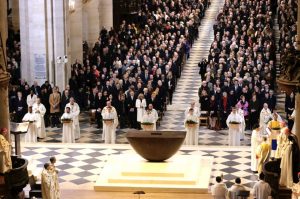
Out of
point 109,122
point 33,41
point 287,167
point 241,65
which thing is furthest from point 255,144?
point 33,41

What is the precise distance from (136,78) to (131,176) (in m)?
9.69

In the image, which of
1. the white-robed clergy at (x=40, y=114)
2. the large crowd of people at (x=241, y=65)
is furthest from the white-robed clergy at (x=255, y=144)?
the white-robed clergy at (x=40, y=114)

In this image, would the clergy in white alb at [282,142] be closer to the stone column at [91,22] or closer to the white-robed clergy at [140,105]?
the white-robed clergy at [140,105]

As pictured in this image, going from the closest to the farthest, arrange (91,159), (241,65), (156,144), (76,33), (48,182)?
(48,182), (156,144), (91,159), (241,65), (76,33)

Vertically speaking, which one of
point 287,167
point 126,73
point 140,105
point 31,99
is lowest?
point 287,167

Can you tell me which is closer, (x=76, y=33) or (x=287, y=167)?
(x=287, y=167)

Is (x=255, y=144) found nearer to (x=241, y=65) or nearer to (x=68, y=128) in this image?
(x=68, y=128)

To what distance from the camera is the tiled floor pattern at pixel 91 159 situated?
1011 inches

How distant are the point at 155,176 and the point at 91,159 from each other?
141 inches

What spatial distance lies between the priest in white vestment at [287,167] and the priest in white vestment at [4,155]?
22.3 ft

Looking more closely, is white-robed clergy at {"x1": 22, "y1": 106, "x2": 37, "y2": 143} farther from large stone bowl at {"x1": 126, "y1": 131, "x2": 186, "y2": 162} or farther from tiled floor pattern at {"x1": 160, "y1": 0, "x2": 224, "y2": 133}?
large stone bowl at {"x1": 126, "y1": 131, "x2": 186, "y2": 162}

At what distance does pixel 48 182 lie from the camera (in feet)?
73.2

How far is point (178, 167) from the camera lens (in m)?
25.0

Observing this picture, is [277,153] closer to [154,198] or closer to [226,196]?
[226,196]
